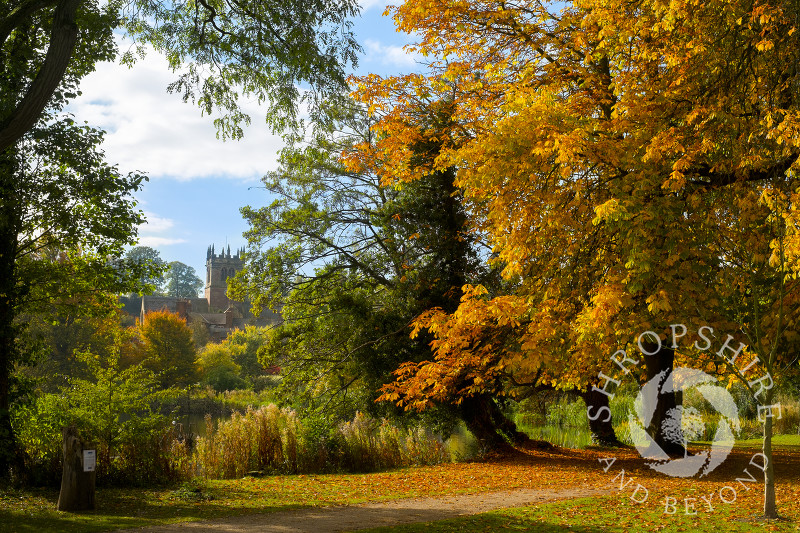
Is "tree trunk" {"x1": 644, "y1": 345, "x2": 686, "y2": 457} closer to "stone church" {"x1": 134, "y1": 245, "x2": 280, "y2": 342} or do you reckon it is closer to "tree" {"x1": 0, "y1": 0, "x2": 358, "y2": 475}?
"tree" {"x1": 0, "y1": 0, "x2": 358, "y2": 475}

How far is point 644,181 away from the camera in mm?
7828

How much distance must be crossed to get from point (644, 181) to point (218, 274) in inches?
3839

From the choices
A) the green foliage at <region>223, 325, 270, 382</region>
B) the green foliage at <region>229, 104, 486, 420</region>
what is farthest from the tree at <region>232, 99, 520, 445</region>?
the green foliage at <region>223, 325, 270, 382</region>

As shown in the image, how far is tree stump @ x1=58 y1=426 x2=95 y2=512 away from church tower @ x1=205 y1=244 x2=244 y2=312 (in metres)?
86.1

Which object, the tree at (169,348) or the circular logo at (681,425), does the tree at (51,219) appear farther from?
the tree at (169,348)

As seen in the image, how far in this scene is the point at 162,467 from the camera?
10.4 m

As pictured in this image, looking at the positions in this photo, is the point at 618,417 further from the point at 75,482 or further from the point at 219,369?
the point at 219,369

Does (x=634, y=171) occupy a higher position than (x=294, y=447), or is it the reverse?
(x=634, y=171)

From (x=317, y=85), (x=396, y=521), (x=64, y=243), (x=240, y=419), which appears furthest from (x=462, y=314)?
(x=64, y=243)

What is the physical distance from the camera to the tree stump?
808 centimetres

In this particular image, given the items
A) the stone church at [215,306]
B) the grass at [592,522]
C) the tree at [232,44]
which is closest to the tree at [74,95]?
the tree at [232,44]

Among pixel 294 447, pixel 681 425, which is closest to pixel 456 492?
pixel 294 447

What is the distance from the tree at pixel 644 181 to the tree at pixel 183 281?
100318 mm

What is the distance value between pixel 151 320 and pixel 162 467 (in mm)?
30988
